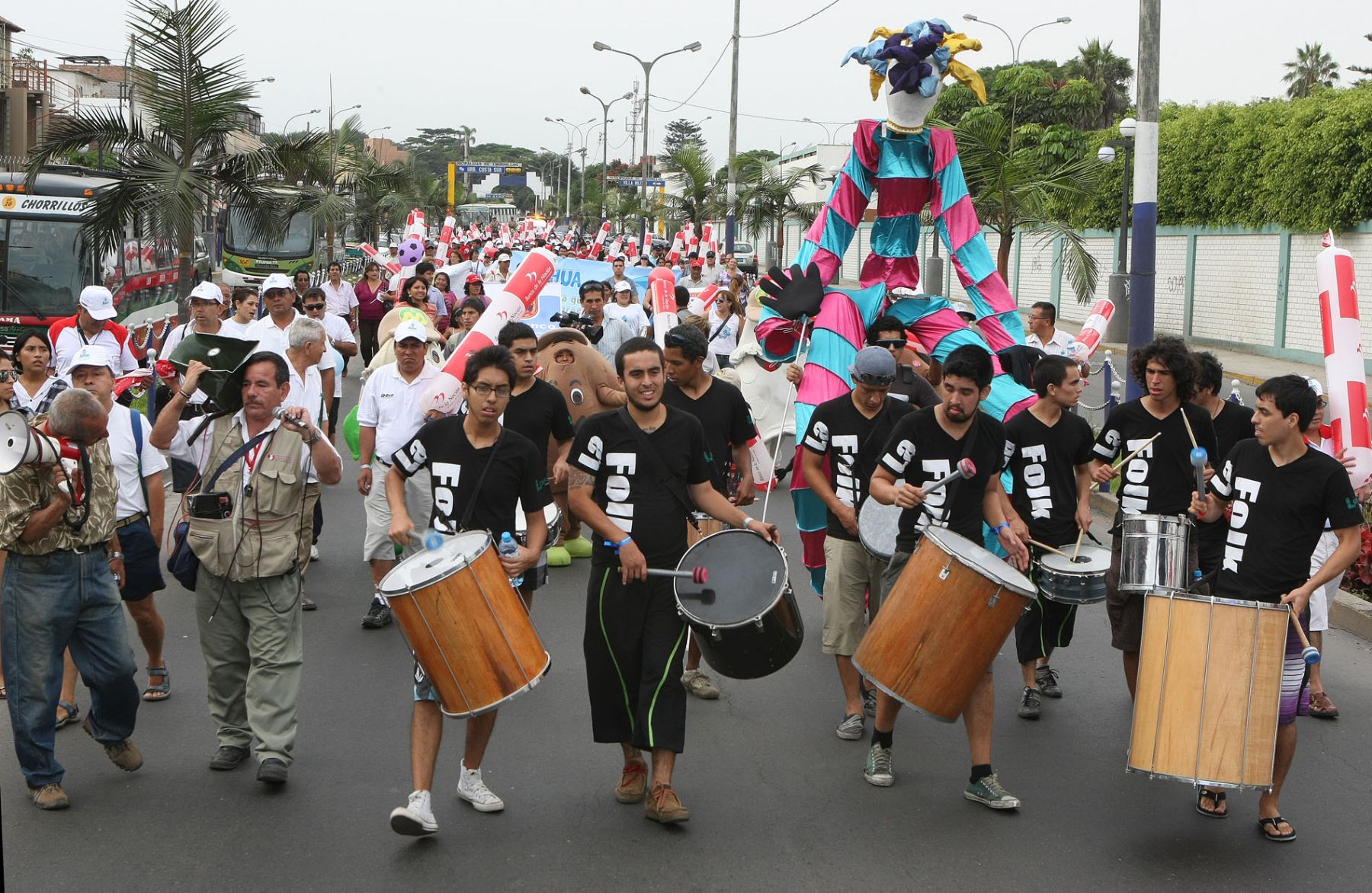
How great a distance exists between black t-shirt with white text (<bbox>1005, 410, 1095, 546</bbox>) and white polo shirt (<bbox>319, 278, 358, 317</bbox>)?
11.5m

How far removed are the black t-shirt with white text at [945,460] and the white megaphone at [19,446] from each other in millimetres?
3182

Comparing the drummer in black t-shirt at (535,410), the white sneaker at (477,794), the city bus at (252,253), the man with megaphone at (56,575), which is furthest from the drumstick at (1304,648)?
the city bus at (252,253)

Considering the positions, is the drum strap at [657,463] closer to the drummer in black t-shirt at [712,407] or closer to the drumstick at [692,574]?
the drumstick at [692,574]

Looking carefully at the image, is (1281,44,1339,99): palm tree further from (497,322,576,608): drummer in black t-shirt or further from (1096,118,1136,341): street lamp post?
(497,322,576,608): drummer in black t-shirt

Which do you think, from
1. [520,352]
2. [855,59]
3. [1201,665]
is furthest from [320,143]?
[1201,665]

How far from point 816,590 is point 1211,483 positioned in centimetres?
256

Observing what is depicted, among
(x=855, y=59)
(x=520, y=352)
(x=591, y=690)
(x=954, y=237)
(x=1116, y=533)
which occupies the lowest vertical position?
(x=591, y=690)

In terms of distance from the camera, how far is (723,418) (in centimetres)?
668

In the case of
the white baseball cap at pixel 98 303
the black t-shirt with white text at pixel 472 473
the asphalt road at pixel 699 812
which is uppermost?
the white baseball cap at pixel 98 303

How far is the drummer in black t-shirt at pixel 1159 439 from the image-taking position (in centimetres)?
666

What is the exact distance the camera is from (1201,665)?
5.02 metres

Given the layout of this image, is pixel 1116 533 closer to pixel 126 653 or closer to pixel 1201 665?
pixel 1201 665

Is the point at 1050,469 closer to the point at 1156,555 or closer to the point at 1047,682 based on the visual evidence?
the point at 1156,555

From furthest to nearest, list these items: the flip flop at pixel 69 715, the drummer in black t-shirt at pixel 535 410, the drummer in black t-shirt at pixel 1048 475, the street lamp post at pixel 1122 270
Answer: the street lamp post at pixel 1122 270 → the drummer in black t-shirt at pixel 535 410 → the drummer in black t-shirt at pixel 1048 475 → the flip flop at pixel 69 715
